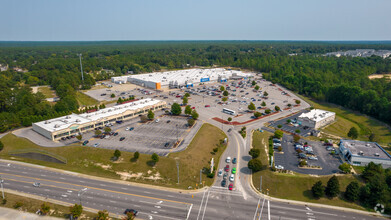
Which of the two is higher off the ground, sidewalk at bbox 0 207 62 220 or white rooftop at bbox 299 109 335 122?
white rooftop at bbox 299 109 335 122

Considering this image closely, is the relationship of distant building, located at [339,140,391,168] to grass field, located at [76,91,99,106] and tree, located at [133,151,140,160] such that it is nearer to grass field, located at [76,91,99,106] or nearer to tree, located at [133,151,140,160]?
tree, located at [133,151,140,160]

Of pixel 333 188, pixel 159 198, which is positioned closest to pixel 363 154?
pixel 333 188

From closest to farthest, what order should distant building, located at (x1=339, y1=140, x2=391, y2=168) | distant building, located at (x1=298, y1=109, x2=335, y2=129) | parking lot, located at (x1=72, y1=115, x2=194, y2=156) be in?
distant building, located at (x1=339, y1=140, x2=391, y2=168) < parking lot, located at (x1=72, y1=115, x2=194, y2=156) < distant building, located at (x1=298, y1=109, x2=335, y2=129)

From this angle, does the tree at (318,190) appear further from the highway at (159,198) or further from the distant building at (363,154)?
the distant building at (363,154)

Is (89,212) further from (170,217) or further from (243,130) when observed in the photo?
(243,130)

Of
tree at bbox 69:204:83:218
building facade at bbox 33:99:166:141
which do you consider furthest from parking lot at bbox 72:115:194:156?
tree at bbox 69:204:83:218

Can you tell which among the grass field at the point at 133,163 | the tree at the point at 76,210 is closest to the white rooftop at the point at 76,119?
the grass field at the point at 133,163

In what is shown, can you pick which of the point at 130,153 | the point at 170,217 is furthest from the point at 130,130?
the point at 170,217
